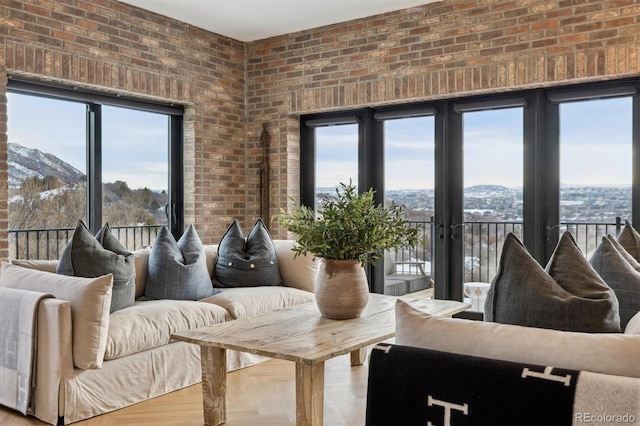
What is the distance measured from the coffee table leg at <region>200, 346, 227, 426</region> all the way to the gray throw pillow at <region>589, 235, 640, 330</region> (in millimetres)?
1668

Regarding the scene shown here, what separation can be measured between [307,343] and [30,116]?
310 centimetres

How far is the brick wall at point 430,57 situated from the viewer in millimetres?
4105

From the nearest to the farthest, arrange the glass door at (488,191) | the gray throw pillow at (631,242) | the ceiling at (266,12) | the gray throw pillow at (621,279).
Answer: the gray throw pillow at (621,279) < the gray throw pillow at (631,242) < the glass door at (488,191) < the ceiling at (266,12)

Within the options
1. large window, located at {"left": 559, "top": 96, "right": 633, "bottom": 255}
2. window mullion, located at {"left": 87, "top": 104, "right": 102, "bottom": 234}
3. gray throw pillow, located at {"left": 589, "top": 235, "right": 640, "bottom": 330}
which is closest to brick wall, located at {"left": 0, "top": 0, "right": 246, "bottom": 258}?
window mullion, located at {"left": 87, "top": 104, "right": 102, "bottom": 234}

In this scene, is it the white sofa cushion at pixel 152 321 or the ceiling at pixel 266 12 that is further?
the ceiling at pixel 266 12

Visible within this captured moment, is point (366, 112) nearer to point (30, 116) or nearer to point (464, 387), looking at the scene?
point (30, 116)

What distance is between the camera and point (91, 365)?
9.41 ft

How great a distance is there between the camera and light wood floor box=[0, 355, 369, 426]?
290 cm

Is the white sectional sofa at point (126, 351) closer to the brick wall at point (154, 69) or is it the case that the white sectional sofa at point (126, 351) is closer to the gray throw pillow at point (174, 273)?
the gray throw pillow at point (174, 273)

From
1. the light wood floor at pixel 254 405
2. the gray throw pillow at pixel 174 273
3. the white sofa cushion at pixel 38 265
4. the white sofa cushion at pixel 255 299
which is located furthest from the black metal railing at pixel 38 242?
the light wood floor at pixel 254 405

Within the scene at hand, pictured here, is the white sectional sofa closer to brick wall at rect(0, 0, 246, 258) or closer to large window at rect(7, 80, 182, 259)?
large window at rect(7, 80, 182, 259)

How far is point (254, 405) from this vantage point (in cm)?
312

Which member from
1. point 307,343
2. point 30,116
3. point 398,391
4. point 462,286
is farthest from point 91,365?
point 462,286

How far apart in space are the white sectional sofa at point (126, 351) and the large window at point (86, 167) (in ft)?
3.45
